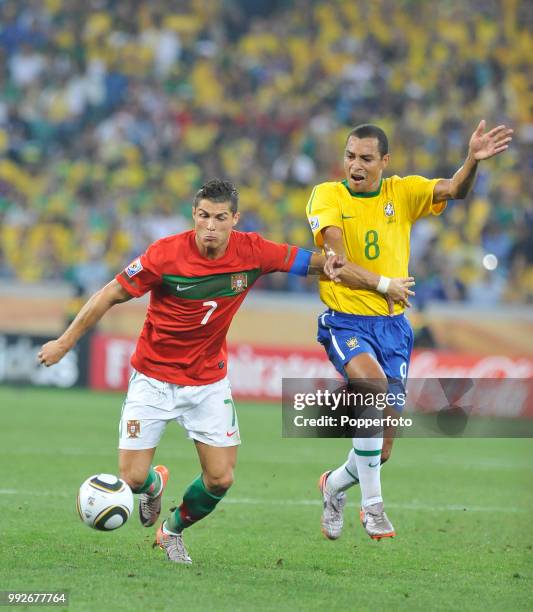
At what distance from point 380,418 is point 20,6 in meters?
18.0

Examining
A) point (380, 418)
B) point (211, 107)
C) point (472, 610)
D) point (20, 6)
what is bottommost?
point (472, 610)

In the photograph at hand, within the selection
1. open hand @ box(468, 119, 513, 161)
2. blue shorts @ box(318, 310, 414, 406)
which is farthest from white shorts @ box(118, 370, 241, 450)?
open hand @ box(468, 119, 513, 161)

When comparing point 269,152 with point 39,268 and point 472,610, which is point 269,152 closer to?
point 39,268

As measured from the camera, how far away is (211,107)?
22.0 metres

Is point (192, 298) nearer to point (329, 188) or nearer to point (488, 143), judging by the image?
point (329, 188)

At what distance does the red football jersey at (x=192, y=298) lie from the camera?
6.74m

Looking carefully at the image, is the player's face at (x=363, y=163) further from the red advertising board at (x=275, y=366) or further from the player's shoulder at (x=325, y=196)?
the red advertising board at (x=275, y=366)

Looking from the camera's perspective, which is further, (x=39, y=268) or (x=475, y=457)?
(x=39, y=268)

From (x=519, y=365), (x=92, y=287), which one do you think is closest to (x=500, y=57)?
(x=519, y=365)

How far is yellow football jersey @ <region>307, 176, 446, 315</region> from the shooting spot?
24.5 feet

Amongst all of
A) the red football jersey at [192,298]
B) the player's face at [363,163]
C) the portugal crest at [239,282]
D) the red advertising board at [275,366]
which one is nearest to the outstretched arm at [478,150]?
the player's face at [363,163]

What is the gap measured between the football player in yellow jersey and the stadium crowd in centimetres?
1049

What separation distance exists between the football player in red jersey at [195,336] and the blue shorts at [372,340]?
59 cm

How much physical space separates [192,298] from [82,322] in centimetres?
70
